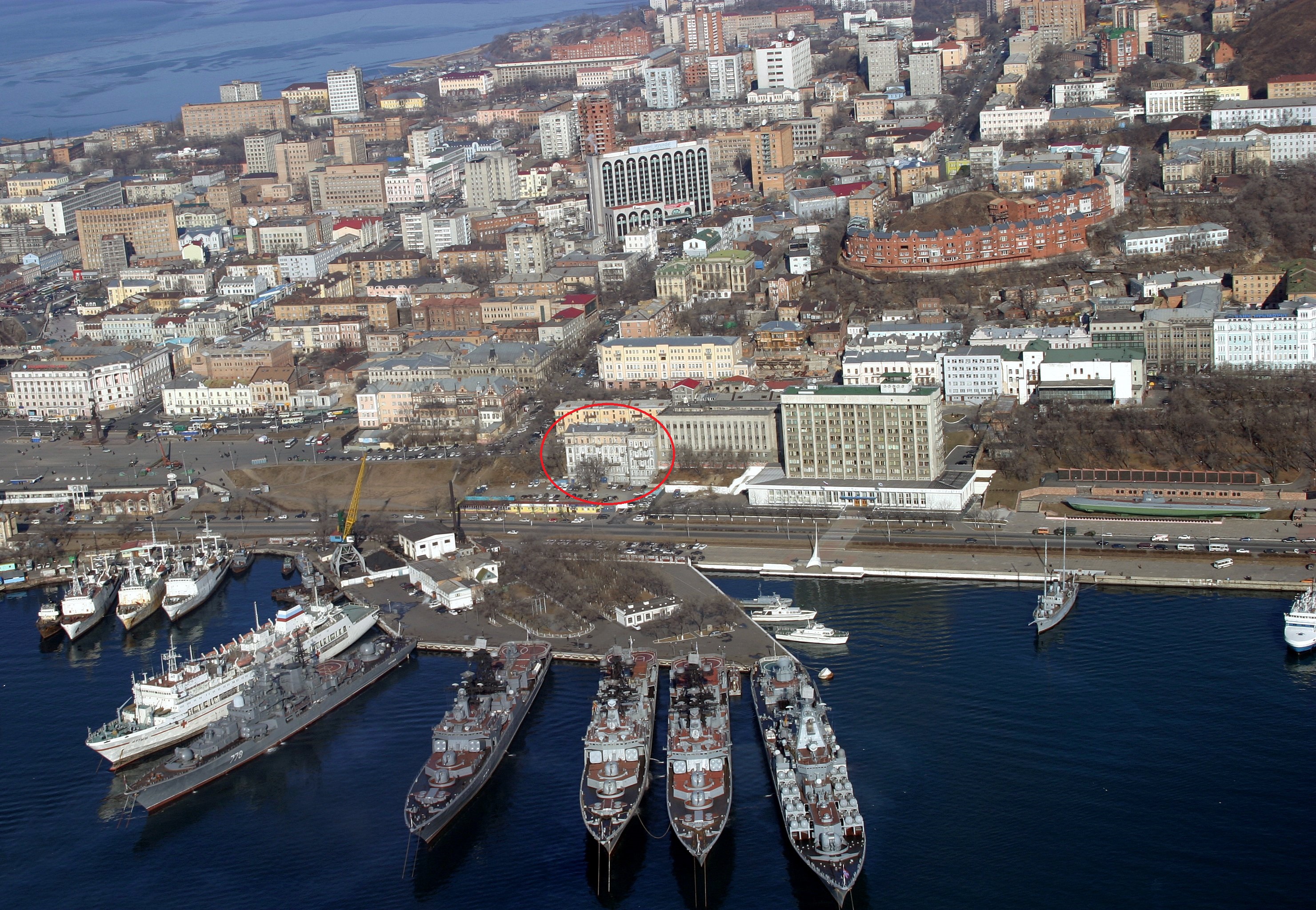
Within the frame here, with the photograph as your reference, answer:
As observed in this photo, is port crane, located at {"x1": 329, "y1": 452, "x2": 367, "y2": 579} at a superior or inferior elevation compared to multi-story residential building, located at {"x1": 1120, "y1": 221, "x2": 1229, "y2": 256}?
inferior

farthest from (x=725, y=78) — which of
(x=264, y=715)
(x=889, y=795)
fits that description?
(x=889, y=795)

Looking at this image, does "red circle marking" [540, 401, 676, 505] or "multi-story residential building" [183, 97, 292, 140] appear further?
"multi-story residential building" [183, 97, 292, 140]

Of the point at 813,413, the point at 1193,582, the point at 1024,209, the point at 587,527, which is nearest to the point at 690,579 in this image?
the point at 587,527

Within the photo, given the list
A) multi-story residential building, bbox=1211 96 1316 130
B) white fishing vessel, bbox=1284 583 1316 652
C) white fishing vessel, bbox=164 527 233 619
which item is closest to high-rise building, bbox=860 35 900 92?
multi-story residential building, bbox=1211 96 1316 130

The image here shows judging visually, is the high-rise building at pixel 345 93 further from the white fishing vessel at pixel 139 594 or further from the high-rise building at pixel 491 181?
the white fishing vessel at pixel 139 594

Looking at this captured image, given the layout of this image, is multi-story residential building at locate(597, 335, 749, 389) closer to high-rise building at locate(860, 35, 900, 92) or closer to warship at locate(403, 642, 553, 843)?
warship at locate(403, 642, 553, 843)

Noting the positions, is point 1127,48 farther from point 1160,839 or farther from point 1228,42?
point 1160,839
